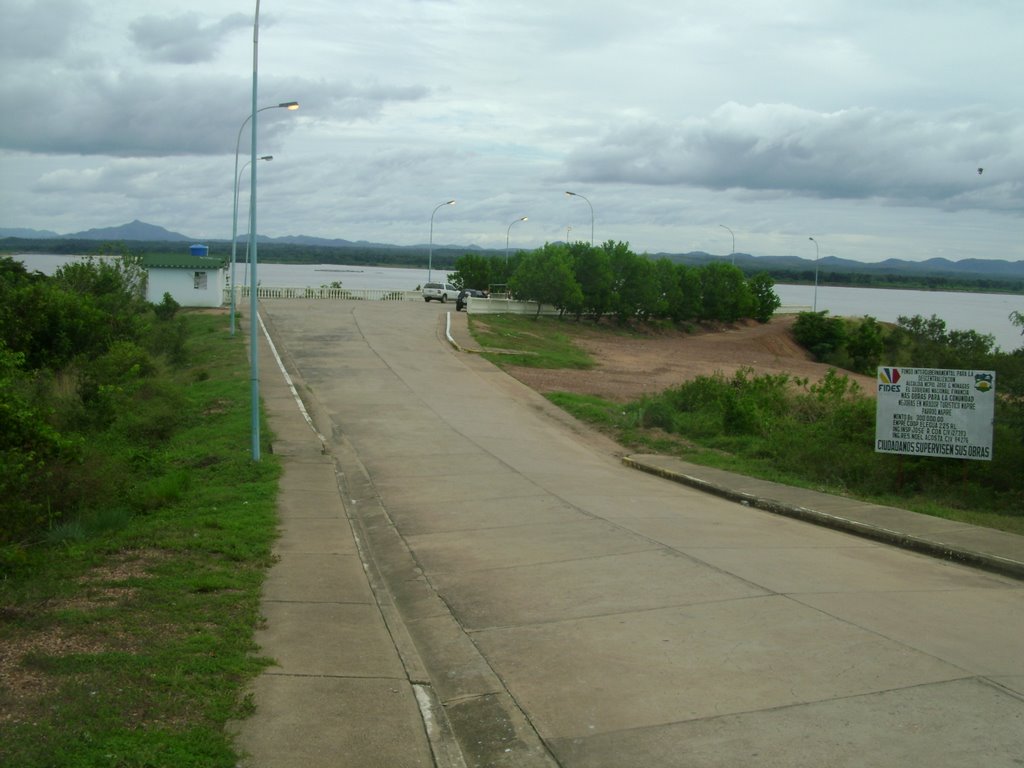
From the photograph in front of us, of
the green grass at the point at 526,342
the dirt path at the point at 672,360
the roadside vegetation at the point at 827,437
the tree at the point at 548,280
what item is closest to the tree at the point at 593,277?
the tree at the point at 548,280

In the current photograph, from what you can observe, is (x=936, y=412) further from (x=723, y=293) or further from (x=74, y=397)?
(x=723, y=293)

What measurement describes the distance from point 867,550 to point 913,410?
461 cm

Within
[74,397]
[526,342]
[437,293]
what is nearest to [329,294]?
[437,293]

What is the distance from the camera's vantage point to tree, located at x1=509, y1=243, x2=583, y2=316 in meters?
63.2

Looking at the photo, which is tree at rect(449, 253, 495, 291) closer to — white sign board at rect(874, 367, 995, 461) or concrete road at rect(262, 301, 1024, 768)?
concrete road at rect(262, 301, 1024, 768)

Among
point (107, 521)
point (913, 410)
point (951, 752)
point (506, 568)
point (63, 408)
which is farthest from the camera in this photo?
point (63, 408)

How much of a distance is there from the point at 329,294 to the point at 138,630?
63.3m

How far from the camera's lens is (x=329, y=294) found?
69.1 metres

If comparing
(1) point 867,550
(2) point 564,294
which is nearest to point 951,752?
(1) point 867,550

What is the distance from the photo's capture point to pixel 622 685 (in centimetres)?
684

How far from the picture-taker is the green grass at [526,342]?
120 ft

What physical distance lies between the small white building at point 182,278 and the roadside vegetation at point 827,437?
32.1 m

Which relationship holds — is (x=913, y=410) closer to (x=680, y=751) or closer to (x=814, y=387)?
(x=814, y=387)

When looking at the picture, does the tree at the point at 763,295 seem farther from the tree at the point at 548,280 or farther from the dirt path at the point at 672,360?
the tree at the point at 548,280
